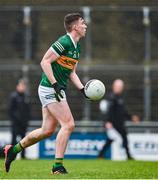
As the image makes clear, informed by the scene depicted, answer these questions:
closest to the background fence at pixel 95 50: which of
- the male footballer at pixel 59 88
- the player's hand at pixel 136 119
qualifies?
the player's hand at pixel 136 119

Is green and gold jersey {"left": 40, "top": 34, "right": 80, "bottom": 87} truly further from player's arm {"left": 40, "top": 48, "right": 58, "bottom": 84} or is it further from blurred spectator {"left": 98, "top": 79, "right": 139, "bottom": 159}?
blurred spectator {"left": 98, "top": 79, "right": 139, "bottom": 159}

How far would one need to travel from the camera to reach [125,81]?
24500 millimetres

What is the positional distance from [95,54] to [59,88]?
13.9 m

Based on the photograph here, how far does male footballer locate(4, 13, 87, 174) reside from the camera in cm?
1194

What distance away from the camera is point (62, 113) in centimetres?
1200

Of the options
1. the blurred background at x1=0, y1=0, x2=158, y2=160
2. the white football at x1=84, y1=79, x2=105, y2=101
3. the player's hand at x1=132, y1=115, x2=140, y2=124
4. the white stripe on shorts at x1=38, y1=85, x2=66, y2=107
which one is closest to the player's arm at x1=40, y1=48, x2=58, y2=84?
the white stripe on shorts at x1=38, y1=85, x2=66, y2=107

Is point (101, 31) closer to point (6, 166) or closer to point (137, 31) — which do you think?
point (137, 31)

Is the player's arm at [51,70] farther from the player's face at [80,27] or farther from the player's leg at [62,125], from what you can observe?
the player's face at [80,27]

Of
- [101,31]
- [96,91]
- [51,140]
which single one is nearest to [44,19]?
[101,31]

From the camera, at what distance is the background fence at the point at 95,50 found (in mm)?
24094

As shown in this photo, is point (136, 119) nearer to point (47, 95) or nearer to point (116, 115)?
point (116, 115)

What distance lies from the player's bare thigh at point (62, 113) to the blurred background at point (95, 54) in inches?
452

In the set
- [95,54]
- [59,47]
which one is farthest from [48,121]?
[95,54]

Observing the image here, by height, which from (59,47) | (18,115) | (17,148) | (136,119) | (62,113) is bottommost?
(136,119)
